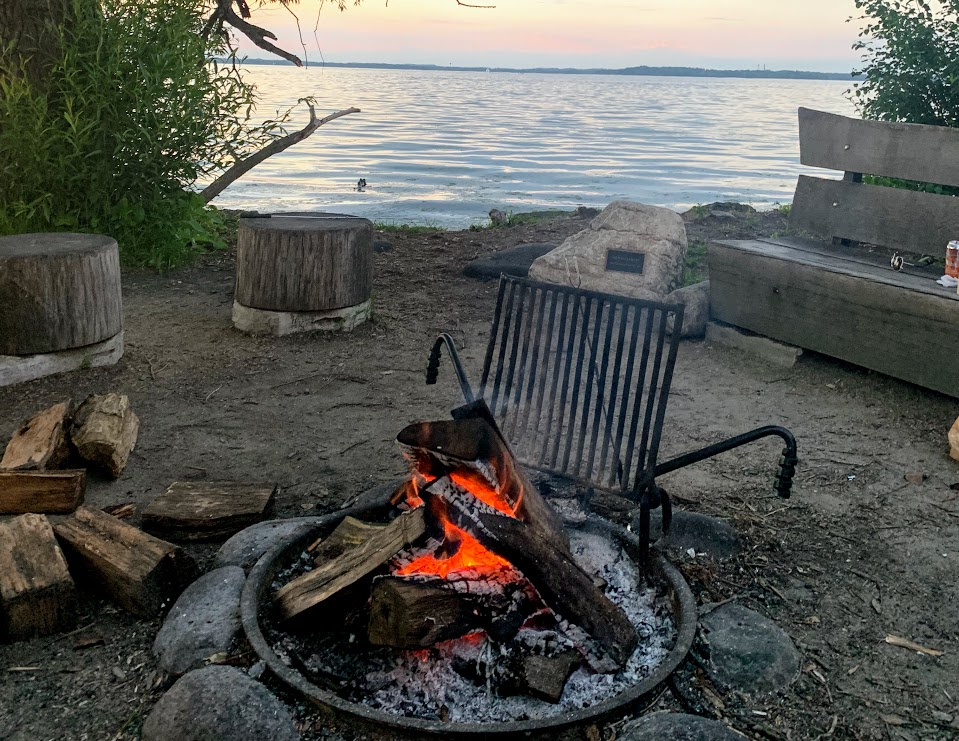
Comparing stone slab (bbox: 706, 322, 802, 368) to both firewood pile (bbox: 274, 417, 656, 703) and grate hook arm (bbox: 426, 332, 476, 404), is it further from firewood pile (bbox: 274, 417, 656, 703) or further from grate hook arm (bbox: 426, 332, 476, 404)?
firewood pile (bbox: 274, 417, 656, 703)

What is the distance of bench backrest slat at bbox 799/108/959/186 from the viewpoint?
657 centimetres

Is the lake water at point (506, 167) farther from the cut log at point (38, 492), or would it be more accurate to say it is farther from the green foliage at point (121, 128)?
the cut log at point (38, 492)

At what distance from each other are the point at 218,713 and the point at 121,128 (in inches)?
272

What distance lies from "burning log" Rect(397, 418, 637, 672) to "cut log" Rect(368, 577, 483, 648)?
0.74ft

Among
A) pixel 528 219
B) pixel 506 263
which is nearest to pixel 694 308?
pixel 506 263

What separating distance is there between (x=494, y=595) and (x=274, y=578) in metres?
0.92

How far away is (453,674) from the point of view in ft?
9.66

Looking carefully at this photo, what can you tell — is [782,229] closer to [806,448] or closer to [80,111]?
[806,448]

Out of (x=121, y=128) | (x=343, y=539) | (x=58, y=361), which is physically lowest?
(x=58, y=361)

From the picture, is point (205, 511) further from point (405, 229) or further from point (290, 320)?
point (405, 229)

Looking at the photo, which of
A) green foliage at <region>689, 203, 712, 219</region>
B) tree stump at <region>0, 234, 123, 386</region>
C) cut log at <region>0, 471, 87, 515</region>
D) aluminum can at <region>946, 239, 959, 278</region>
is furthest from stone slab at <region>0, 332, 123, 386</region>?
green foliage at <region>689, 203, 712, 219</region>

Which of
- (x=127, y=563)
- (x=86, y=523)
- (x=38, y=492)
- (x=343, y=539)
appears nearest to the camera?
(x=127, y=563)

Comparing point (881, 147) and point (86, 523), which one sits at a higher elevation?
point (881, 147)

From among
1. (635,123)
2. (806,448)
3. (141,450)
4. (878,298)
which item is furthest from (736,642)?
(635,123)
